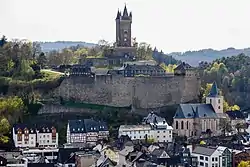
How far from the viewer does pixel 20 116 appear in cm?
5266

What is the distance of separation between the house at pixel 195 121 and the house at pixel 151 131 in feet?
6.00

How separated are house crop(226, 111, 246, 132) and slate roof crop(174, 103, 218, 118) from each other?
2.17 metres

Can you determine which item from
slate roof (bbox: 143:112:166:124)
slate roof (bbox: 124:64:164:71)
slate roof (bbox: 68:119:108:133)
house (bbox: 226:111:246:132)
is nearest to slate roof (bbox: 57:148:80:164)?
slate roof (bbox: 68:119:108:133)

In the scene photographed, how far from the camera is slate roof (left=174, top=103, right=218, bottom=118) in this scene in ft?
176

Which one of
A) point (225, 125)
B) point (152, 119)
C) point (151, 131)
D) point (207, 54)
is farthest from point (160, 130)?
point (207, 54)

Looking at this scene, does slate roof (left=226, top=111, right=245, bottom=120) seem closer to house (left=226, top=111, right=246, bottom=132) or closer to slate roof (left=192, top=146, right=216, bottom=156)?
house (left=226, top=111, right=246, bottom=132)

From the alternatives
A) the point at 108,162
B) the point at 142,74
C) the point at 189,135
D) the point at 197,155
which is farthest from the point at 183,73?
the point at 108,162

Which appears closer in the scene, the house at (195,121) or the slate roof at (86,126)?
the slate roof at (86,126)

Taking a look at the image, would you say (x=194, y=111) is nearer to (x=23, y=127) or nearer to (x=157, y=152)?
(x=157, y=152)

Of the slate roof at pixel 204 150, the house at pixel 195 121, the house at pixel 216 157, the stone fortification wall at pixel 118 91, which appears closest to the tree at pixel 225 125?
the house at pixel 195 121

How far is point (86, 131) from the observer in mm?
50406

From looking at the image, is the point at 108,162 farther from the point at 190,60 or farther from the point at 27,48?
the point at 190,60

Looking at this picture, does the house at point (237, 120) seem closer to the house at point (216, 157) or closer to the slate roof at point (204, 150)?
the slate roof at point (204, 150)

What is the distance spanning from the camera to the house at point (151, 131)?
50156 millimetres
